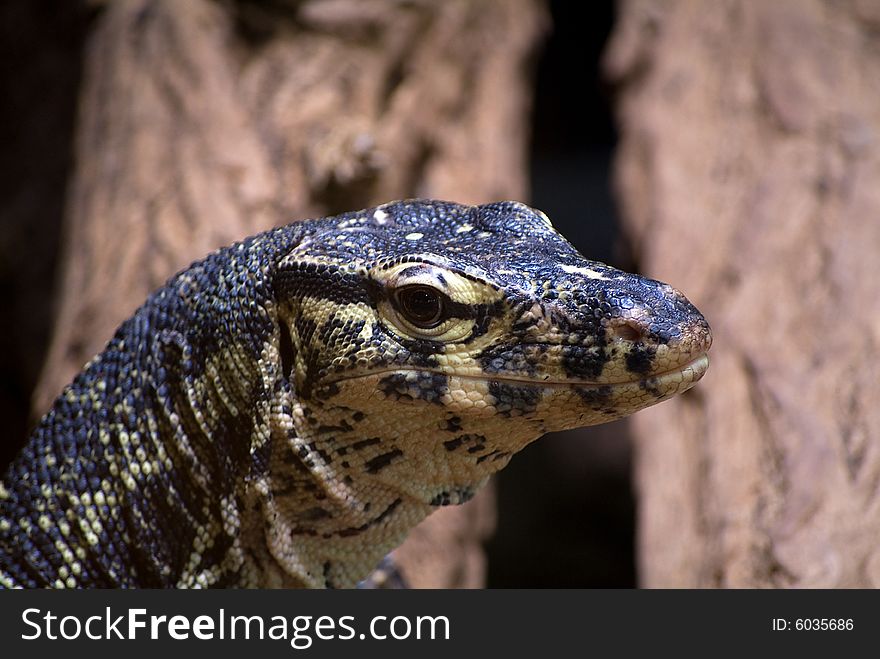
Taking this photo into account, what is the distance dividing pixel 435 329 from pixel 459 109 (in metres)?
3.21

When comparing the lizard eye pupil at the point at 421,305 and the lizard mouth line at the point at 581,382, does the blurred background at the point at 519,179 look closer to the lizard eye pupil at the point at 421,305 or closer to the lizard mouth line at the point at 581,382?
the lizard mouth line at the point at 581,382

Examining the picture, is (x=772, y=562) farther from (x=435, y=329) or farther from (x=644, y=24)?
(x=644, y=24)

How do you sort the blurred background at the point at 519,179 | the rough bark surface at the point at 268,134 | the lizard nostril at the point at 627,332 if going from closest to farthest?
the lizard nostril at the point at 627,332
the blurred background at the point at 519,179
the rough bark surface at the point at 268,134

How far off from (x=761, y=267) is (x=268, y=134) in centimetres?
263

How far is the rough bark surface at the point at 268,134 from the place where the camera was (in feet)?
15.2

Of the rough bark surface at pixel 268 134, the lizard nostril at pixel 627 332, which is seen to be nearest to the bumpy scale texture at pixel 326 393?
the lizard nostril at pixel 627 332

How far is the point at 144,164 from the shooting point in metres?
4.99

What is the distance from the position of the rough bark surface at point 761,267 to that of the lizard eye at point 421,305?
5.97 feet

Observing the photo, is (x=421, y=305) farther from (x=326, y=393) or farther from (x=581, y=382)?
(x=581, y=382)

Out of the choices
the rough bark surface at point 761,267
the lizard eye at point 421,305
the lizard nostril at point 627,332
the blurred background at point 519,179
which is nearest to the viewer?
the lizard nostril at point 627,332

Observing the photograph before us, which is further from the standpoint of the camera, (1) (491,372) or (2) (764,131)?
(2) (764,131)

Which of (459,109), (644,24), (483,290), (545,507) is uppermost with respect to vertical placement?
(644,24)
